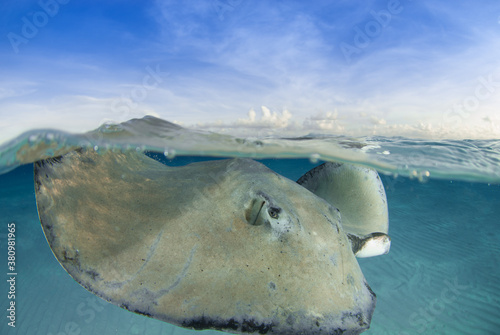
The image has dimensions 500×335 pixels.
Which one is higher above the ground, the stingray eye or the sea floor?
the stingray eye

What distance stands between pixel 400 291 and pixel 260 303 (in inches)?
336

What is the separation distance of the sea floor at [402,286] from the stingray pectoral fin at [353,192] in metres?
4.01

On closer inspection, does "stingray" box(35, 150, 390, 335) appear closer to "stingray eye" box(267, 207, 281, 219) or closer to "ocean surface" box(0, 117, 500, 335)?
"stingray eye" box(267, 207, 281, 219)

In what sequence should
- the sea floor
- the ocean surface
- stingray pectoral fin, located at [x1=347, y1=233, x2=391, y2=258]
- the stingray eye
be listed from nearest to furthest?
the stingray eye
stingray pectoral fin, located at [x1=347, y1=233, x2=391, y2=258]
the ocean surface
the sea floor

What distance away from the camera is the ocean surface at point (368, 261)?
6488 millimetres

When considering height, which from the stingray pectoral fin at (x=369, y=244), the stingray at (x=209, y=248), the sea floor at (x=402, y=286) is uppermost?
the stingray at (x=209, y=248)

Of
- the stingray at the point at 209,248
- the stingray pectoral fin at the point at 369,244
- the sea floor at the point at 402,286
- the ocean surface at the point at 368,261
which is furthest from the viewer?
the sea floor at the point at 402,286

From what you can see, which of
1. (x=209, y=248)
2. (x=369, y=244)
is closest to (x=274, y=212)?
(x=209, y=248)

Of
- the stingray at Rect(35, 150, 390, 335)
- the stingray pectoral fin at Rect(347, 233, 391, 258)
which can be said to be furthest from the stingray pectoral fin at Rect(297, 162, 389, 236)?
the stingray at Rect(35, 150, 390, 335)

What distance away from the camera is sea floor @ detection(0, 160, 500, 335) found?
682cm

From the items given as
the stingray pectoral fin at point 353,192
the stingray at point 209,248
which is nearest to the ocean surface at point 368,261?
the stingray at point 209,248

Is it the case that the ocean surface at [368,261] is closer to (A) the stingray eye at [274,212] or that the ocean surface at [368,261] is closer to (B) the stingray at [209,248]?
(B) the stingray at [209,248]

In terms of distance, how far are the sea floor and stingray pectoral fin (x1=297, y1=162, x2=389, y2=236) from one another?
4014mm

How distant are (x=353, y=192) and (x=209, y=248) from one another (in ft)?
10.9
